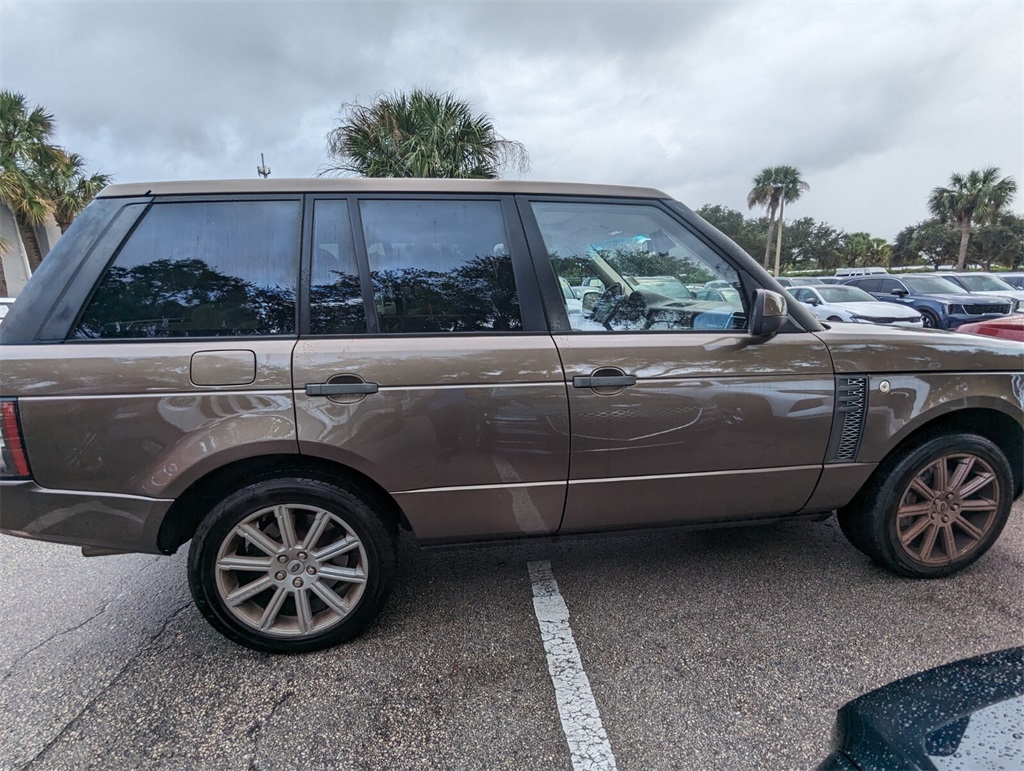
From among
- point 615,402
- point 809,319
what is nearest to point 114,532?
point 615,402

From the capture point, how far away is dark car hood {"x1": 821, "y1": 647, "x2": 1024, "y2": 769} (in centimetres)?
106

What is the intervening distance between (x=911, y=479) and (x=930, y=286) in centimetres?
1560

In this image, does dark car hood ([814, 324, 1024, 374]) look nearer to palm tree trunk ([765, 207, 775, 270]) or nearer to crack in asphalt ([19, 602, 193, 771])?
crack in asphalt ([19, 602, 193, 771])

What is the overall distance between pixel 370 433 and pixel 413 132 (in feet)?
31.5

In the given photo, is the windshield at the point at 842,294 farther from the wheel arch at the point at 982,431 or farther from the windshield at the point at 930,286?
the wheel arch at the point at 982,431

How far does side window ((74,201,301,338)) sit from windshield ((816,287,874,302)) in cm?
1576

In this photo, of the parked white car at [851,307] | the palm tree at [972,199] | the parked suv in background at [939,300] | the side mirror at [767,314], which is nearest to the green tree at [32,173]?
the side mirror at [767,314]

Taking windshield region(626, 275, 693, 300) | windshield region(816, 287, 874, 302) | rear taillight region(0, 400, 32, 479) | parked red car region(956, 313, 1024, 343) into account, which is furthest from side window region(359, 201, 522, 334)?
windshield region(816, 287, 874, 302)

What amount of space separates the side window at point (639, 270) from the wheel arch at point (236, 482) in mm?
1209

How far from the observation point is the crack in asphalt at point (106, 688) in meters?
1.80

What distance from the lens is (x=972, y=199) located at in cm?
3359

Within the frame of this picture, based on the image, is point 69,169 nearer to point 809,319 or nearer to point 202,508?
point 202,508

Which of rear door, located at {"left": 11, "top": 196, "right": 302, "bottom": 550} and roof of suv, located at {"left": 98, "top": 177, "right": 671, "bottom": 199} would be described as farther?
roof of suv, located at {"left": 98, "top": 177, "right": 671, "bottom": 199}

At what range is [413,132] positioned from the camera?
399 inches
